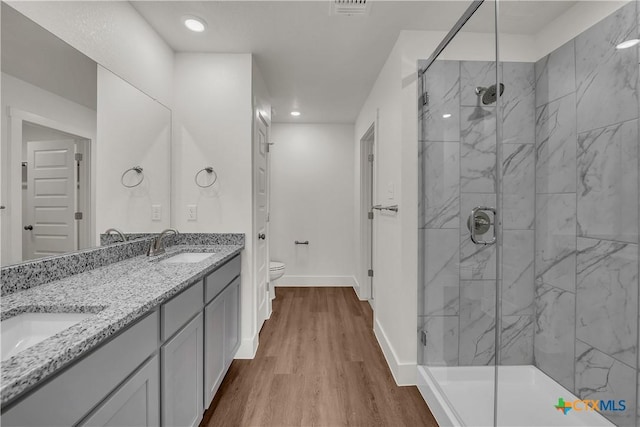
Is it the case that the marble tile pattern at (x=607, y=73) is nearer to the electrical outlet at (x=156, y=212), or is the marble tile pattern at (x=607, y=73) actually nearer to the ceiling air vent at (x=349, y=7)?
the ceiling air vent at (x=349, y=7)

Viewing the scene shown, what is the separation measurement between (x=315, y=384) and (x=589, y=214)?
1919mm

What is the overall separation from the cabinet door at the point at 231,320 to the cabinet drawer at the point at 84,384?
878mm

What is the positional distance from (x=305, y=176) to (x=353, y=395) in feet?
9.71

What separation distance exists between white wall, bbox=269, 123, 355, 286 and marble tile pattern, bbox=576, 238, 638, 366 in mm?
2829

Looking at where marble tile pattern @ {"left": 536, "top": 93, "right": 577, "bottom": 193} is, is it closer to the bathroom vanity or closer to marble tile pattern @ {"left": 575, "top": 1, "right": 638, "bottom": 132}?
marble tile pattern @ {"left": 575, "top": 1, "right": 638, "bottom": 132}

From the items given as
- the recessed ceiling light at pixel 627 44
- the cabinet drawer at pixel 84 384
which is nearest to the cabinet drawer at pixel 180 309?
the cabinet drawer at pixel 84 384

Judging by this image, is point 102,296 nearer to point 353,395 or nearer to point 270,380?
point 270,380

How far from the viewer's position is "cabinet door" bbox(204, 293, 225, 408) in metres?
1.53

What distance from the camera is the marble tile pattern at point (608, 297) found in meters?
1.27

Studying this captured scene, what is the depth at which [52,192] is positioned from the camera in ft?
4.04

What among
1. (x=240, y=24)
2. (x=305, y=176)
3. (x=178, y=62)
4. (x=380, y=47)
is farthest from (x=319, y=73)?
(x=305, y=176)

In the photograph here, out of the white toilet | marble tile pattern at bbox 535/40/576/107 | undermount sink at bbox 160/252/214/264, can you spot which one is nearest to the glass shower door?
marble tile pattern at bbox 535/40/576/107

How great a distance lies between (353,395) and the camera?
6.01ft

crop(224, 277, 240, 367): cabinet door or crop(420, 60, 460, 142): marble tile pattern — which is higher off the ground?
crop(420, 60, 460, 142): marble tile pattern
